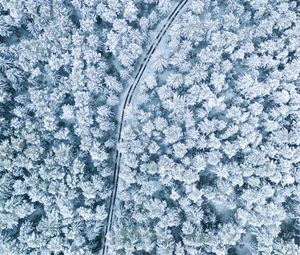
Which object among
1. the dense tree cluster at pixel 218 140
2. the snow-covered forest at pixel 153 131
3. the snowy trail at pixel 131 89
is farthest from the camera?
the snowy trail at pixel 131 89

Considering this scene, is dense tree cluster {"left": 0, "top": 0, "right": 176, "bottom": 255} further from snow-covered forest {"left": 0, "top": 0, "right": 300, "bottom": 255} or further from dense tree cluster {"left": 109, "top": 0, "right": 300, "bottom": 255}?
dense tree cluster {"left": 109, "top": 0, "right": 300, "bottom": 255}

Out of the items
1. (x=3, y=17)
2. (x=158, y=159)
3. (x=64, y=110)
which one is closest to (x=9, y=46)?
(x=3, y=17)

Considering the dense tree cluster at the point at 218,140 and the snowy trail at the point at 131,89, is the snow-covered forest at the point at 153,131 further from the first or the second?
the snowy trail at the point at 131,89

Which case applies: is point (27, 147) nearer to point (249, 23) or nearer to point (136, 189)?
point (136, 189)

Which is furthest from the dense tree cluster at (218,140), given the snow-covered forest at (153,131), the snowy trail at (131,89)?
the snowy trail at (131,89)

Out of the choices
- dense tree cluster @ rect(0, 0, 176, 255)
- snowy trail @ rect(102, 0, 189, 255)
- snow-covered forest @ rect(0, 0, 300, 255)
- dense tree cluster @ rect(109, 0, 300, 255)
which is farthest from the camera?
snowy trail @ rect(102, 0, 189, 255)

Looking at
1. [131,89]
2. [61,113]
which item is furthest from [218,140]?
[61,113]

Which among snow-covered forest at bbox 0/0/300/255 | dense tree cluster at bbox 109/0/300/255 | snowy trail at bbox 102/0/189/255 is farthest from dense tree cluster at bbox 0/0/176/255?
dense tree cluster at bbox 109/0/300/255
